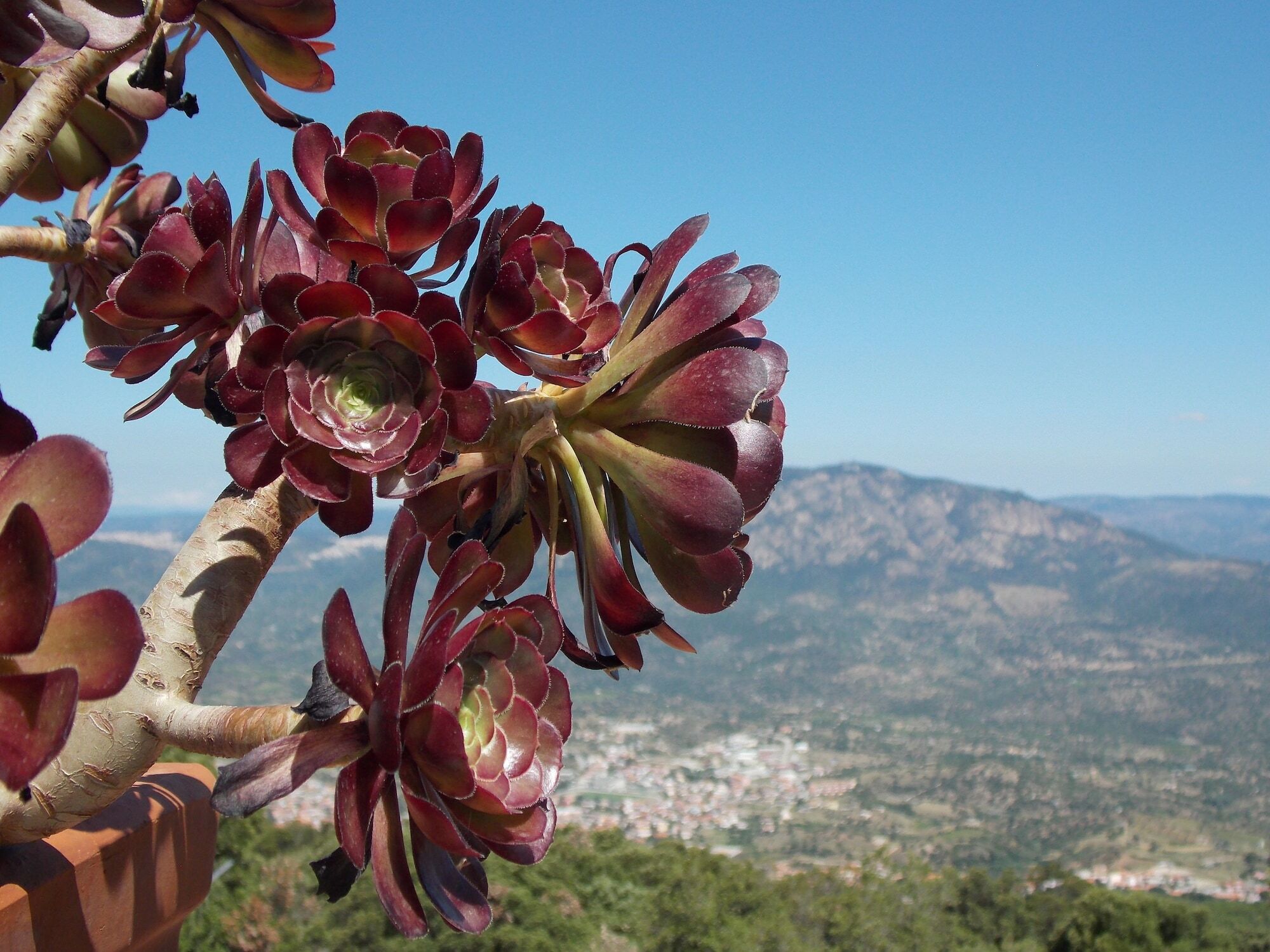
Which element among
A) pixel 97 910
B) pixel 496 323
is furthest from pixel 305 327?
pixel 97 910

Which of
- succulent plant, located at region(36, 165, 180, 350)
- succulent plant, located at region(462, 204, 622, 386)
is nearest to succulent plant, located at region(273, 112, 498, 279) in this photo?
succulent plant, located at region(462, 204, 622, 386)

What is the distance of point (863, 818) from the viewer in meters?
62.8

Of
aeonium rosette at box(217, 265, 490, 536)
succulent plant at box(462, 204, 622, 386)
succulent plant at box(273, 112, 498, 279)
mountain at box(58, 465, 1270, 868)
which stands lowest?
mountain at box(58, 465, 1270, 868)

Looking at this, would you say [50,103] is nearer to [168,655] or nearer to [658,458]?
[168,655]

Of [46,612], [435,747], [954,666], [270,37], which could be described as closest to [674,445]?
[435,747]

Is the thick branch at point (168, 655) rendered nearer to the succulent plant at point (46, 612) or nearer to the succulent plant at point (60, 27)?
the succulent plant at point (46, 612)

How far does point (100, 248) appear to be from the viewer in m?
1.18

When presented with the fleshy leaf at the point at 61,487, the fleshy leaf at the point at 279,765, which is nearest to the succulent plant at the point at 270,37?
the fleshy leaf at the point at 61,487

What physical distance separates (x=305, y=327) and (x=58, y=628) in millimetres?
253

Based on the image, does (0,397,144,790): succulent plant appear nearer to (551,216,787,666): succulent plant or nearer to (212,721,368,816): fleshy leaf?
(212,721,368,816): fleshy leaf

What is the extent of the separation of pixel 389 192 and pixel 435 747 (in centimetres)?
52

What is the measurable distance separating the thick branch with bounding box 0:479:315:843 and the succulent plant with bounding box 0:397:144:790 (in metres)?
0.20

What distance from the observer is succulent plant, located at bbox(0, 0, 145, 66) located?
69 cm

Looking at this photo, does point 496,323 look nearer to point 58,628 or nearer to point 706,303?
point 706,303
